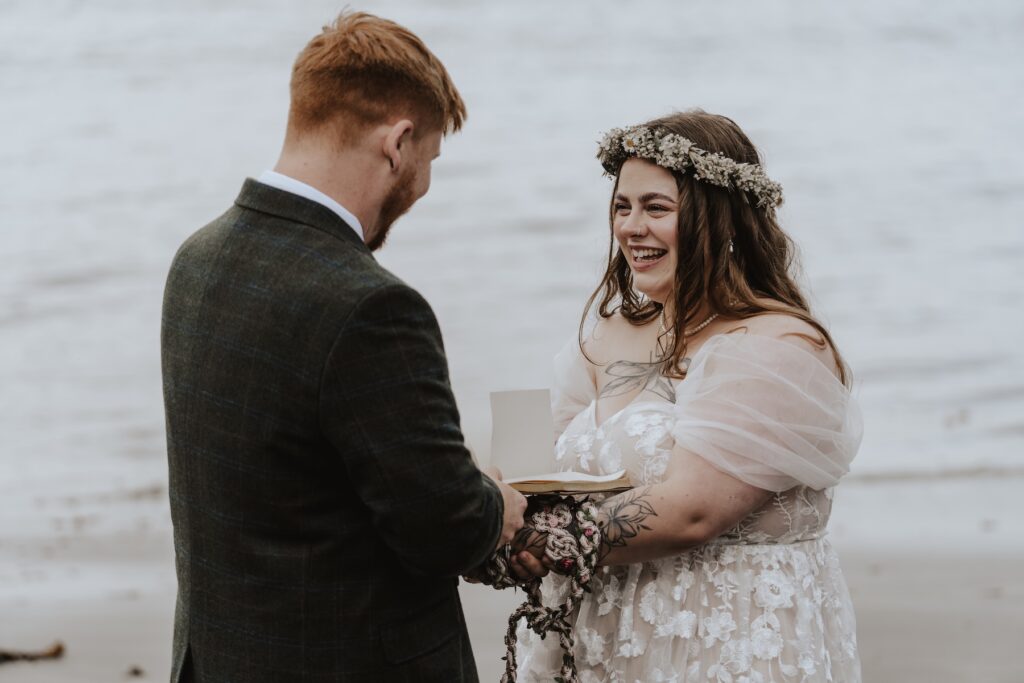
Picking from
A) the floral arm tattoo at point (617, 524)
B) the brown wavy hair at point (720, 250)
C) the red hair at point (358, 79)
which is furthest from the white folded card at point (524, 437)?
the red hair at point (358, 79)

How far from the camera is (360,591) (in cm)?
195

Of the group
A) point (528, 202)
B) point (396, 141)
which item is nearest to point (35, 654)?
point (396, 141)

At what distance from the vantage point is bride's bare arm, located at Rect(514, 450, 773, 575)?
237 centimetres

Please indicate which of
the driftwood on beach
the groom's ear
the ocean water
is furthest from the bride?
the ocean water

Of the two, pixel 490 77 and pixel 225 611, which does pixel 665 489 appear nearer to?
pixel 225 611

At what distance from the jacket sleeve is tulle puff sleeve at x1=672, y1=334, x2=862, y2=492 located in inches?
27.7

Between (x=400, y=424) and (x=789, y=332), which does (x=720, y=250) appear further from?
(x=400, y=424)

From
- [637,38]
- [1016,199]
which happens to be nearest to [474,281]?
[637,38]

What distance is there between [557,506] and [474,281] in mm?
7510

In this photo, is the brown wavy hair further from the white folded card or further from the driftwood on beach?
the driftwood on beach

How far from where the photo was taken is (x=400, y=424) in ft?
5.97

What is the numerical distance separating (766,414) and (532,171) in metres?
8.81

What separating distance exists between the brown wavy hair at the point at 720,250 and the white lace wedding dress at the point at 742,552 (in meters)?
0.15

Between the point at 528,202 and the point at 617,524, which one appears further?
the point at 528,202
